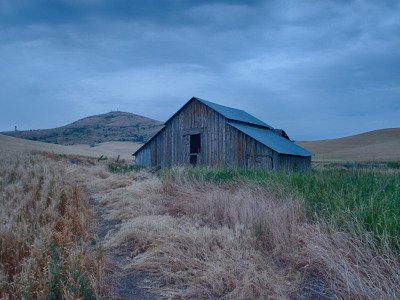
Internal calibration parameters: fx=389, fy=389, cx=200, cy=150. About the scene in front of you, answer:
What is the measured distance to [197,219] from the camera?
7477 mm

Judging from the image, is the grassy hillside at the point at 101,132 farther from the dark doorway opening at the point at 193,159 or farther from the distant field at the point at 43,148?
the dark doorway opening at the point at 193,159

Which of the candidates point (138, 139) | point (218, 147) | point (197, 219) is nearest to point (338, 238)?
point (197, 219)

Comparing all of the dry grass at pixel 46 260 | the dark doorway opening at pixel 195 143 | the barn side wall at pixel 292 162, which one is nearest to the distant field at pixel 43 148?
the dark doorway opening at pixel 195 143

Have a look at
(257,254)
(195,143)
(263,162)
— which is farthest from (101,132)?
(257,254)

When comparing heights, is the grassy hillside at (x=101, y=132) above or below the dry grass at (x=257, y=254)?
above

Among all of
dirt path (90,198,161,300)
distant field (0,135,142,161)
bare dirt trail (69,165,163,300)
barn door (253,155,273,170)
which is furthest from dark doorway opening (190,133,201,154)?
dirt path (90,198,161,300)

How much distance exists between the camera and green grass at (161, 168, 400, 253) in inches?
189

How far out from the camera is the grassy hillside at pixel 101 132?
89.9m

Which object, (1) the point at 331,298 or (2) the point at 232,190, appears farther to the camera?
(2) the point at 232,190

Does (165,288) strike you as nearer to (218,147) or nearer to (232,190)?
(232,190)

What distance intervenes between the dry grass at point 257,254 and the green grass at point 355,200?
18cm

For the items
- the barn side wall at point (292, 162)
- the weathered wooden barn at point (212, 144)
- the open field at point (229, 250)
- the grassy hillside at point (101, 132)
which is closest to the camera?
the open field at point (229, 250)

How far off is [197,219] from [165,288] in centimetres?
290

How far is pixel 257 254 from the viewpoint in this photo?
502 centimetres
